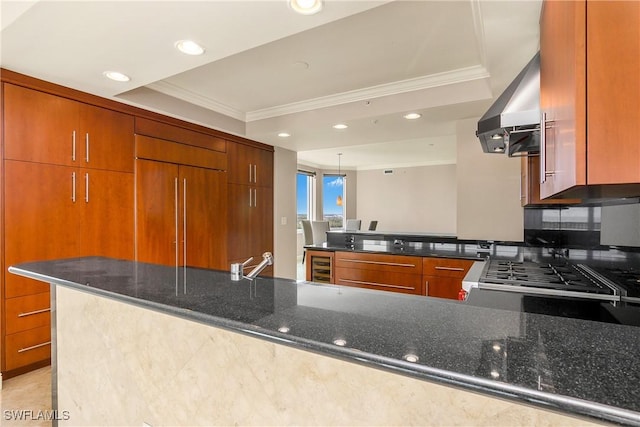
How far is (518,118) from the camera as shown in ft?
4.75

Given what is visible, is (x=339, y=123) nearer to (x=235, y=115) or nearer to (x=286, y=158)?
(x=235, y=115)

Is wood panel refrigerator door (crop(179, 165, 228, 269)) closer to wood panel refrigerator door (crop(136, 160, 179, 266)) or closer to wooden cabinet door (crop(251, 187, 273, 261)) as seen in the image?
wood panel refrigerator door (crop(136, 160, 179, 266))

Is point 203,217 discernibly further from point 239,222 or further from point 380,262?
point 380,262

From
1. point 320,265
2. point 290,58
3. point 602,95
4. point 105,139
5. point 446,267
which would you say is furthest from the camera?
point 320,265

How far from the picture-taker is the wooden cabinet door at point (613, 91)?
29.0 inches

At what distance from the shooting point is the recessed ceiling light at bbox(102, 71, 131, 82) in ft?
8.10

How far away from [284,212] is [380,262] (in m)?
2.02

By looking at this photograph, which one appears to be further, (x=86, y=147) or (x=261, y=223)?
(x=261, y=223)

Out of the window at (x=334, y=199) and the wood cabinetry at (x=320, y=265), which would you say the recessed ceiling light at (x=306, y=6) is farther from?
the window at (x=334, y=199)

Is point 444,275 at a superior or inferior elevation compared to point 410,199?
inferior

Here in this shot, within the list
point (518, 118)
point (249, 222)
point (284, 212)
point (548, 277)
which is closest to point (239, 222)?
point (249, 222)

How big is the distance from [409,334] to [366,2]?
1533 millimetres

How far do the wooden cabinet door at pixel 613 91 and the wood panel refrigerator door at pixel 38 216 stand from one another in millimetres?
3292

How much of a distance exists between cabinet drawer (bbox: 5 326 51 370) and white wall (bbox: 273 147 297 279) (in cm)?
289
